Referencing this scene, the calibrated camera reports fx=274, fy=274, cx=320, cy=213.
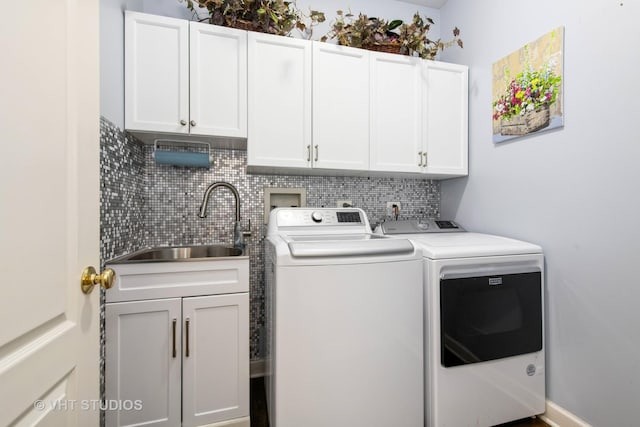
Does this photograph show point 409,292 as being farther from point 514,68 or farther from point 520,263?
point 514,68

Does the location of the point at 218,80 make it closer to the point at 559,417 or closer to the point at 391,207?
the point at 391,207

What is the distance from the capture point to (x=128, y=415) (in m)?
1.26

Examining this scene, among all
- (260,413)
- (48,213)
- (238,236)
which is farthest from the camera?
(238,236)

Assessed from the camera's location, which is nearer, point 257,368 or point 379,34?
point 379,34

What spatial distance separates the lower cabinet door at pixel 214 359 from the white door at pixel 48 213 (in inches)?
22.5

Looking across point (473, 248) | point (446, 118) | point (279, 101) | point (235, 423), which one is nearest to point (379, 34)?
point (446, 118)

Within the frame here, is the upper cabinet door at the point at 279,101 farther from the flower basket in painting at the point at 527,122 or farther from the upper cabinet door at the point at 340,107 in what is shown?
the flower basket in painting at the point at 527,122

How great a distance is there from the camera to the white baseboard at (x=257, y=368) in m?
1.97

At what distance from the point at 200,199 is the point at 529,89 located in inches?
84.9

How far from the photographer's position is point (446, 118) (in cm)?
200

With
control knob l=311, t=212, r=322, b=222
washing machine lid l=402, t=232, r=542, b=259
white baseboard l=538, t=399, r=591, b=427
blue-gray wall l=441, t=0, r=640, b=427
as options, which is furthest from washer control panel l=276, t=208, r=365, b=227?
white baseboard l=538, t=399, r=591, b=427

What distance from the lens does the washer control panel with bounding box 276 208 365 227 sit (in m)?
1.71

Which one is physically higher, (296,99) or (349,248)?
(296,99)

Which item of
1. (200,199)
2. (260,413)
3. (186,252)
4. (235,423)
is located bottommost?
(260,413)
